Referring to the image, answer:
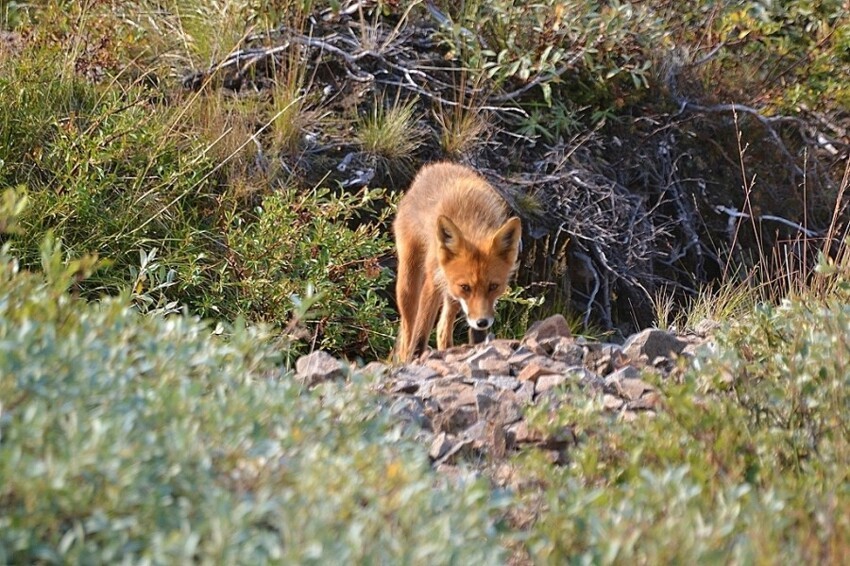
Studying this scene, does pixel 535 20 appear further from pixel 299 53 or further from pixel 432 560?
pixel 432 560

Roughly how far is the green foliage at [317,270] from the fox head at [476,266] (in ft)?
1.89

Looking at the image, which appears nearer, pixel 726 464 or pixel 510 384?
pixel 726 464

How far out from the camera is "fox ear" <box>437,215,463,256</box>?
6703 mm

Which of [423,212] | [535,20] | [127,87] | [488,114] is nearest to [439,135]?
[488,114]

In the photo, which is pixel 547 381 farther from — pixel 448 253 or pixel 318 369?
pixel 448 253

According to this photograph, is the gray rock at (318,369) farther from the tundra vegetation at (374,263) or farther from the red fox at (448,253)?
the red fox at (448,253)

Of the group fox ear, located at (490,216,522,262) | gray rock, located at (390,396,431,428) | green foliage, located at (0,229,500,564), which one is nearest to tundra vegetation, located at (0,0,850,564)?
green foliage, located at (0,229,500,564)

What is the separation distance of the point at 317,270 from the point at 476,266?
971 mm

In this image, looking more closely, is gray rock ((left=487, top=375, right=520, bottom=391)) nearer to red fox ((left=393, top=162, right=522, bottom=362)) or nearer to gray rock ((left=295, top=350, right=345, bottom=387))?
gray rock ((left=295, top=350, right=345, bottom=387))

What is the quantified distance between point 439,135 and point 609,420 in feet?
16.5

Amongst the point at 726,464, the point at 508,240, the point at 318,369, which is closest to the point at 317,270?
the point at 508,240

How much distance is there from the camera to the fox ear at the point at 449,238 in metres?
6.70

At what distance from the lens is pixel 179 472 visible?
267 cm

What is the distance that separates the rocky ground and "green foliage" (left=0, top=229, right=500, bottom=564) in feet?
3.43
